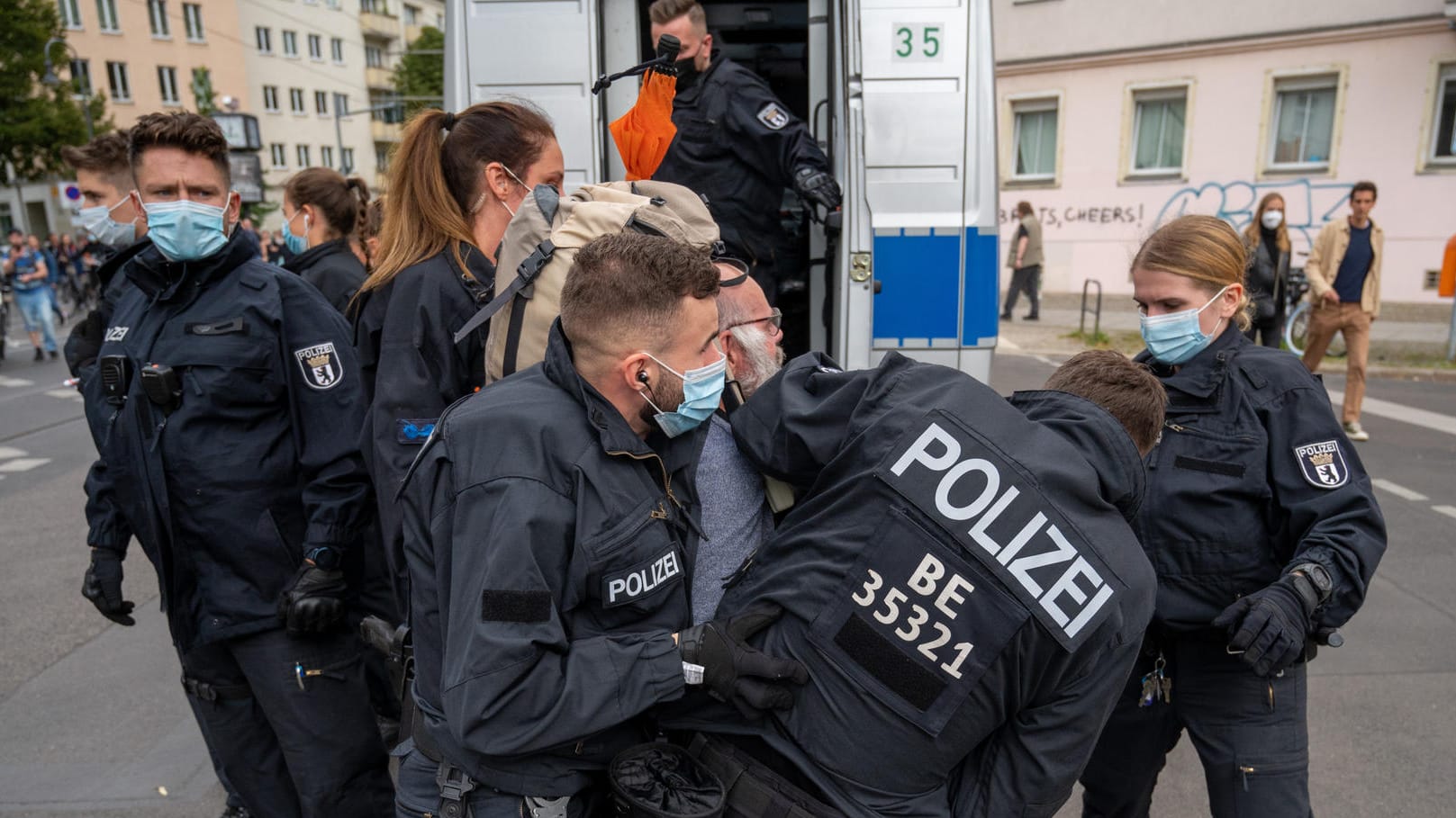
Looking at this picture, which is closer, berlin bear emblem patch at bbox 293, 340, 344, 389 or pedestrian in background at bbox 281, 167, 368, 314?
berlin bear emblem patch at bbox 293, 340, 344, 389

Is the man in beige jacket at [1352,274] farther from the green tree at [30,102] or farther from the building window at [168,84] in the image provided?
the building window at [168,84]

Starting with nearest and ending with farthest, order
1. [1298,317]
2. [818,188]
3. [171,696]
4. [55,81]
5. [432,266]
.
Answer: [432,266], [818,188], [171,696], [1298,317], [55,81]

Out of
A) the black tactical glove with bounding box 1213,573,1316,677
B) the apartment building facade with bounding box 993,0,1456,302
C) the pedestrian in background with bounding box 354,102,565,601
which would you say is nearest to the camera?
the black tactical glove with bounding box 1213,573,1316,677

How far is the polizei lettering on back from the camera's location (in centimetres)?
138

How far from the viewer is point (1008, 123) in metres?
17.5

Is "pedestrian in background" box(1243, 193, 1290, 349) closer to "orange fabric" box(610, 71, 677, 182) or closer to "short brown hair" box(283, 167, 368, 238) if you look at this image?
"orange fabric" box(610, 71, 677, 182)

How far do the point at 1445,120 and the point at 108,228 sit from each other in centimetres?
1727

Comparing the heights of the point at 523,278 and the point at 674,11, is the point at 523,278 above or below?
below

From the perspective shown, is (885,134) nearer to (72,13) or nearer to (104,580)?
(104,580)

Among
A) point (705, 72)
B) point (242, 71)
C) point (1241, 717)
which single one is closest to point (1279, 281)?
point (705, 72)

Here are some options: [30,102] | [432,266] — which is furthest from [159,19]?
[432,266]

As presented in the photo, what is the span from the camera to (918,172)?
3.92 meters

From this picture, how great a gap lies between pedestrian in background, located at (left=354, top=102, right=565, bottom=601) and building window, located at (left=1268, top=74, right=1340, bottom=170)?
52.7ft

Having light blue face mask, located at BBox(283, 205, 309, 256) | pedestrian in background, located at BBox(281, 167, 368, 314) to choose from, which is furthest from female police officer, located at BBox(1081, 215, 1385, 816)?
light blue face mask, located at BBox(283, 205, 309, 256)
